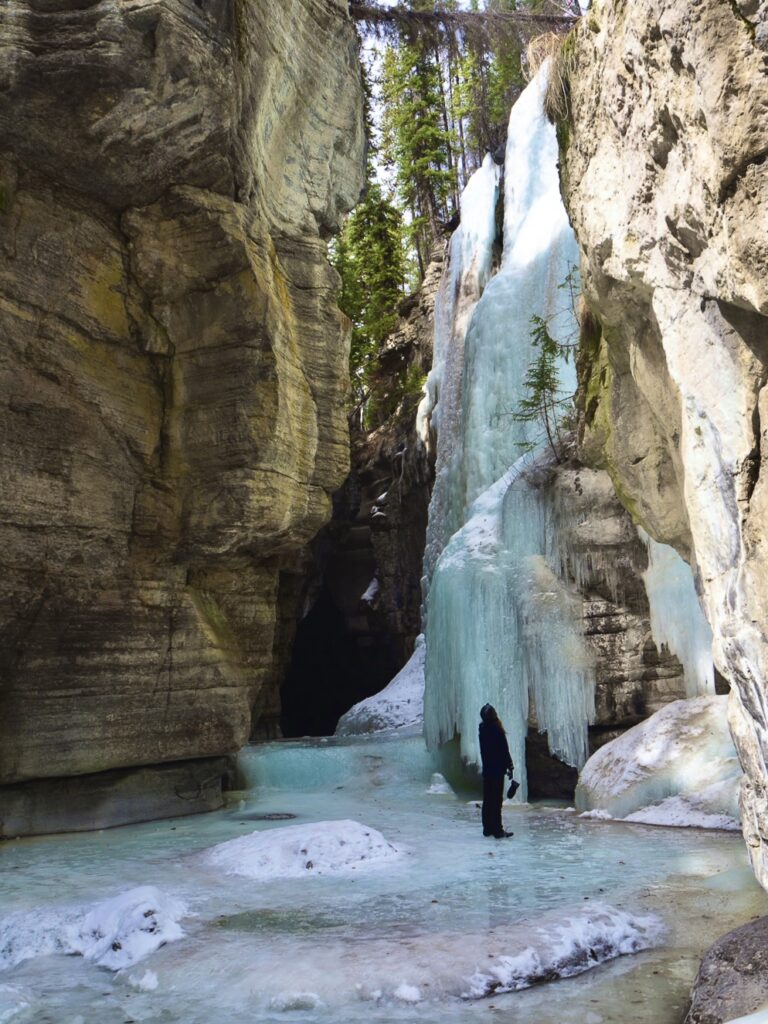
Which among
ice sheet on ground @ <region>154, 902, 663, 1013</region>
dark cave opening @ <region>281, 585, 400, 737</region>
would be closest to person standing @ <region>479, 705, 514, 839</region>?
ice sheet on ground @ <region>154, 902, 663, 1013</region>

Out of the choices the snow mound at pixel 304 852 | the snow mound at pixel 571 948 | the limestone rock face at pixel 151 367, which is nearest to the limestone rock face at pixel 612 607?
the limestone rock face at pixel 151 367

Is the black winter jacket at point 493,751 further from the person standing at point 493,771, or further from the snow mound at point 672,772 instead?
the snow mound at point 672,772

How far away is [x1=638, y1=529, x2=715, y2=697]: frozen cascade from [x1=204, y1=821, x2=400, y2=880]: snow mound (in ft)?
15.4

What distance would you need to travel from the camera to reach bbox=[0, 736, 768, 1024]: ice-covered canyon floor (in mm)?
4105

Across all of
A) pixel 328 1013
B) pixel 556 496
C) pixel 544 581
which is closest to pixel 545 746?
pixel 544 581

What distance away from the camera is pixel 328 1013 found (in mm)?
3982

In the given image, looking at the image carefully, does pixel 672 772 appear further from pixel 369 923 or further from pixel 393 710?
pixel 393 710

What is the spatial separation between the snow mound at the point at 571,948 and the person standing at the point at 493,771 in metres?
3.19

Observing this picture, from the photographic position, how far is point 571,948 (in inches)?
180

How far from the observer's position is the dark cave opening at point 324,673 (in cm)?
2572

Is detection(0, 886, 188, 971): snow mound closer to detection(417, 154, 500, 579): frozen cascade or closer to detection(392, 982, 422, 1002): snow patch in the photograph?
detection(392, 982, 422, 1002): snow patch

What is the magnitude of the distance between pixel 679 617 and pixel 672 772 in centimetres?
216

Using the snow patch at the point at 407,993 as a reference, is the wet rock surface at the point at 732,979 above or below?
above

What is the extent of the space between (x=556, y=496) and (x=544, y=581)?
110 centimetres
